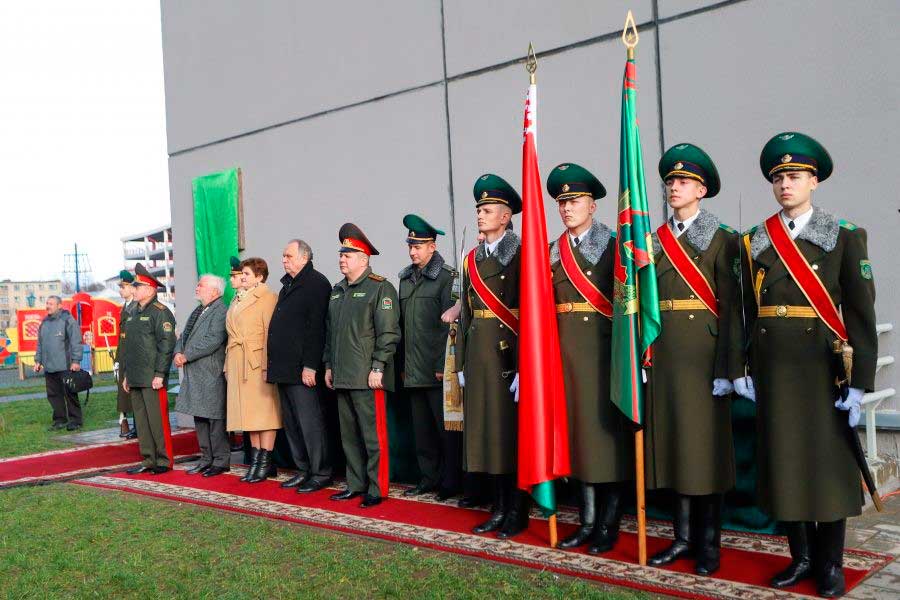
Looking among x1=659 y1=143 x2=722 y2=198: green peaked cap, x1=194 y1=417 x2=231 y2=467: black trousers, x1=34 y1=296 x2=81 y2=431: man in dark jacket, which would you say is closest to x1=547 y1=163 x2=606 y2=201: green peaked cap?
x1=659 y1=143 x2=722 y2=198: green peaked cap

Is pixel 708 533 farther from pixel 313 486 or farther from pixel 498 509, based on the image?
pixel 313 486

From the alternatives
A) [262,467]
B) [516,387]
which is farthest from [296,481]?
[516,387]

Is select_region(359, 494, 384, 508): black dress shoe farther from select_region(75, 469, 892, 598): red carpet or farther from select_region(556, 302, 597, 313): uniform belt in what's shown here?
select_region(556, 302, 597, 313): uniform belt

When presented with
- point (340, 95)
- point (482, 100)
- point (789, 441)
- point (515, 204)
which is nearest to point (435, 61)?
point (482, 100)

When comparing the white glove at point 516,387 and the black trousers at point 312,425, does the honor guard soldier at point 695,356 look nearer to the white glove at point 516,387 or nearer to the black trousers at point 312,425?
the white glove at point 516,387

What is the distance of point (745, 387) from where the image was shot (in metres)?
3.31

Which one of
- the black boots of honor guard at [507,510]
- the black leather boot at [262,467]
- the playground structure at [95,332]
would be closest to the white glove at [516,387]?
the black boots of honor guard at [507,510]

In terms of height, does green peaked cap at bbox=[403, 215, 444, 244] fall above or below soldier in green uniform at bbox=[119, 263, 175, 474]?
above

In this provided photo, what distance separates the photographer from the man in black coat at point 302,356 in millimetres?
5664

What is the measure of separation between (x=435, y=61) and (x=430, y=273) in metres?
3.05

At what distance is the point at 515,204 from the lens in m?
4.40

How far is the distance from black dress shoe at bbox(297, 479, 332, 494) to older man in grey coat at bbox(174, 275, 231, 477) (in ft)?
3.38

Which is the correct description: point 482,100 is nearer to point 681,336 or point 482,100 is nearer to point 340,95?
point 340,95

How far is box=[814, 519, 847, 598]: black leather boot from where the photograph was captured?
313 cm
